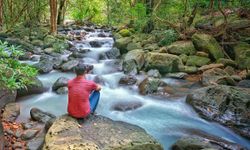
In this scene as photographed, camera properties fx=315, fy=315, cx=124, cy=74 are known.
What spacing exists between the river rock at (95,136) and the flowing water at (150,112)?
1.49m

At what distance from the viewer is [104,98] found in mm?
9031

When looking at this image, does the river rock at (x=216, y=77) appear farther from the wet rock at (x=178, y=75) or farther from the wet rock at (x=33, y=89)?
the wet rock at (x=33, y=89)

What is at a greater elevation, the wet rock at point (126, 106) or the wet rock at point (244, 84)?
the wet rock at point (244, 84)

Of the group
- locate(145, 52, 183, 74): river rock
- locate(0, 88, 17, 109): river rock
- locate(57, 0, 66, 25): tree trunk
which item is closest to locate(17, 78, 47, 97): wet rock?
locate(0, 88, 17, 109): river rock

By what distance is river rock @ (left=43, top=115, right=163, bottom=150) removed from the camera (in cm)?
442

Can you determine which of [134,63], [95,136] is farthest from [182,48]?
[95,136]

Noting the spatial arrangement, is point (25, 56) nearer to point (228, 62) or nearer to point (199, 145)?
point (228, 62)

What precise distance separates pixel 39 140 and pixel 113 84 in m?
4.66

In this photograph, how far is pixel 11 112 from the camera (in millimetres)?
7008

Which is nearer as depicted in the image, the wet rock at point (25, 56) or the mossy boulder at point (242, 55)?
the mossy boulder at point (242, 55)

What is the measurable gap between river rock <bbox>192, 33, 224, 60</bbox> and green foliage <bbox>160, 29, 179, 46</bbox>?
119 centimetres

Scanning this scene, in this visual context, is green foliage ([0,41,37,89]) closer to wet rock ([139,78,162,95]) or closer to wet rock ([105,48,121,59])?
wet rock ([139,78,162,95])

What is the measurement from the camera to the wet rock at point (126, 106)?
8.14 m

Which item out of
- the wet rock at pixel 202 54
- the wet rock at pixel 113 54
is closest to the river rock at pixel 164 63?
the wet rock at pixel 202 54
